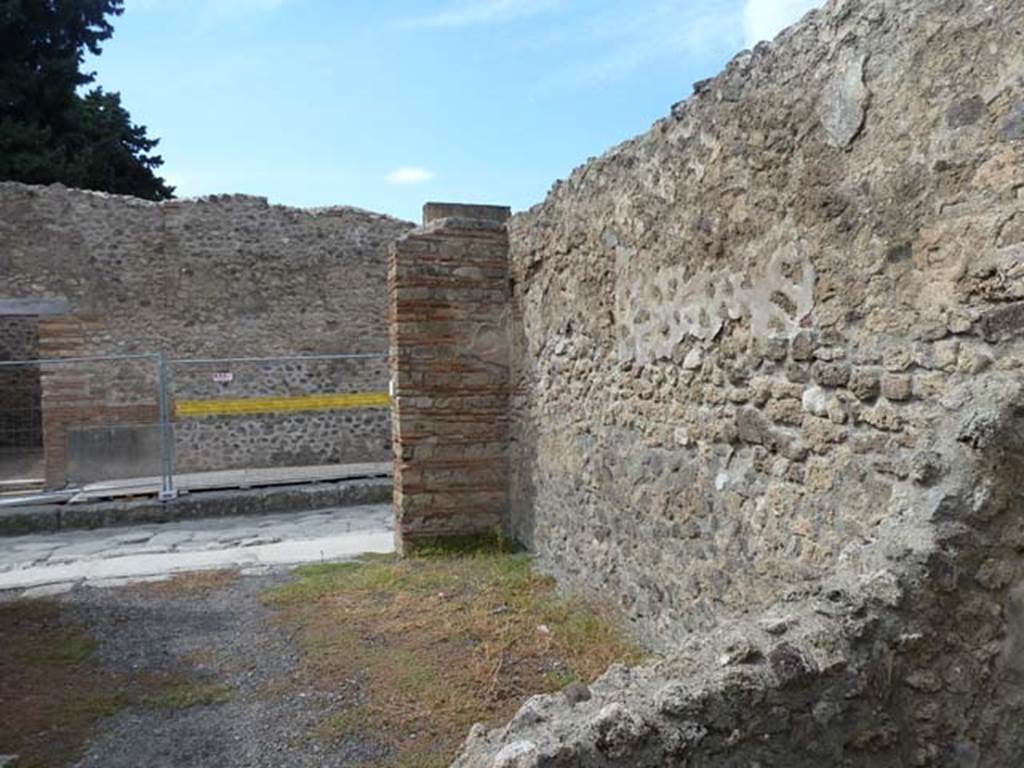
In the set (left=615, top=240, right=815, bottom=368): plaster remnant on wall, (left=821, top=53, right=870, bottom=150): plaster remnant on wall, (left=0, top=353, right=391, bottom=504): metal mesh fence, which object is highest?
(left=821, top=53, right=870, bottom=150): plaster remnant on wall

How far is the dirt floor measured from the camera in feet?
11.5

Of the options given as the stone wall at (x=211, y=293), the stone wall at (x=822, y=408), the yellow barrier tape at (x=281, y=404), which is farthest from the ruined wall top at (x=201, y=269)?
the stone wall at (x=822, y=408)

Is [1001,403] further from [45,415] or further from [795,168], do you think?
[45,415]

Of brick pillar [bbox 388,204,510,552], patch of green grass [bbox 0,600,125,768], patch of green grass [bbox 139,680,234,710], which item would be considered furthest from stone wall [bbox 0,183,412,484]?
patch of green grass [bbox 139,680,234,710]

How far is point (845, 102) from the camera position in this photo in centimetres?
279

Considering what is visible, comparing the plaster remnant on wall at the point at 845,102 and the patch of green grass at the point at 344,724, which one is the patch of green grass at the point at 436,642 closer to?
the patch of green grass at the point at 344,724

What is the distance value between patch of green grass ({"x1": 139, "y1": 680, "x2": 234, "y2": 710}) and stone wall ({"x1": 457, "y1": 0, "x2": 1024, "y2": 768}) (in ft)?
7.51

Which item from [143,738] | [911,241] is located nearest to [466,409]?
[143,738]

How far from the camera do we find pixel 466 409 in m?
6.81

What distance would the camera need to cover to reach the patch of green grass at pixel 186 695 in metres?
3.95

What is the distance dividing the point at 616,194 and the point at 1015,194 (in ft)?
8.62

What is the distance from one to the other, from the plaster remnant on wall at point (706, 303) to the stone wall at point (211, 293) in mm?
9288

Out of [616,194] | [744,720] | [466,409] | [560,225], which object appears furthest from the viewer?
[466,409]

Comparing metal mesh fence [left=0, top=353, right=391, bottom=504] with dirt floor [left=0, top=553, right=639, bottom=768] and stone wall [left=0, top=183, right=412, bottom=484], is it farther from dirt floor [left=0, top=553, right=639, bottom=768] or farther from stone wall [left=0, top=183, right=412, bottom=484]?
dirt floor [left=0, top=553, right=639, bottom=768]
